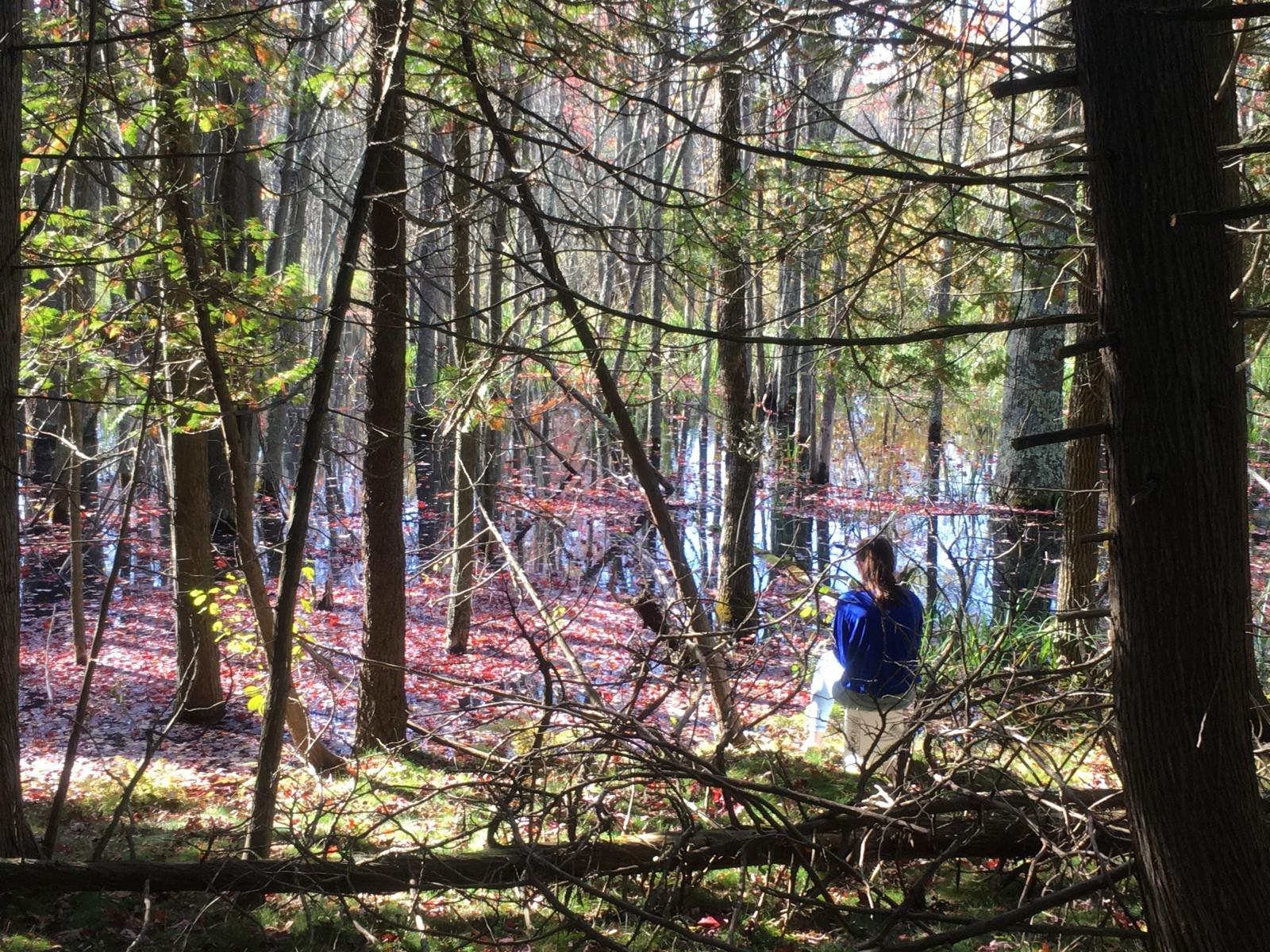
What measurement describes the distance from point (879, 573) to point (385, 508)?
12.9 feet

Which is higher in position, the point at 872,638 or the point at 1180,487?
the point at 1180,487

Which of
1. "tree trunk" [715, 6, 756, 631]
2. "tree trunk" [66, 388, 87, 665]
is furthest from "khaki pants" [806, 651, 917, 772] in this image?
"tree trunk" [66, 388, 87, 665]

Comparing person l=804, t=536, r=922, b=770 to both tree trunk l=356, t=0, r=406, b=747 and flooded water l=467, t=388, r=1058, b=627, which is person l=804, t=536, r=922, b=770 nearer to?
flooded water l=467, t=388, r=1058, b=627

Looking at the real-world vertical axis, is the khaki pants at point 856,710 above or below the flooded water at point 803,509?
below

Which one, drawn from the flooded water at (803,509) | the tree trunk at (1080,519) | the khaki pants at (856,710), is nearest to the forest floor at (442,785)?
the khaki pants at (856,710)

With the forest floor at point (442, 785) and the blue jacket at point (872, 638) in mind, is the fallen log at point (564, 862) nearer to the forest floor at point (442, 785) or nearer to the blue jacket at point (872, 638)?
the forest floor at point (442, 785)

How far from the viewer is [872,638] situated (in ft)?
18.2

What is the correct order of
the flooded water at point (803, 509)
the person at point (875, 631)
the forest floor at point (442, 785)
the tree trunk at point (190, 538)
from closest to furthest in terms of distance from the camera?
the forest floor at point (442, 785) → the person at point (875, 631) → the tree trunk at point (190, 538) → the flooded water at point (803, 509)

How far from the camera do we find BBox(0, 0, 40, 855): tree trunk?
14.5ft

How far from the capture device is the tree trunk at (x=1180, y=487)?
96.5 inches

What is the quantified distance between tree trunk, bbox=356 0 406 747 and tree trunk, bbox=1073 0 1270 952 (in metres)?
5.29

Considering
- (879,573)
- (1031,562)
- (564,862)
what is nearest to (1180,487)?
(564,862)

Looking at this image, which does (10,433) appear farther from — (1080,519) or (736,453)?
(736,453)

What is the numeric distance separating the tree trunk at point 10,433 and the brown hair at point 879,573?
4.31 meters
